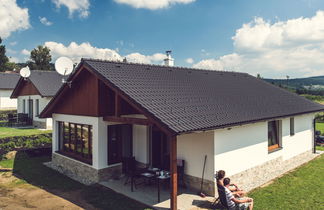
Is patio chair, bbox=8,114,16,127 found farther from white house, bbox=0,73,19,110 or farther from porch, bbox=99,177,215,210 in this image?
porch, bbox=99,177,215,210

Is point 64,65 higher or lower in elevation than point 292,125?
higher

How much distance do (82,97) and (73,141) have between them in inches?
107

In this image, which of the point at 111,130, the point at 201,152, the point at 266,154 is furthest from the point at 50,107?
the point at 266,154

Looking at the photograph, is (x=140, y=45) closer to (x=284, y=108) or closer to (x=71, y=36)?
(x=71, y=36)

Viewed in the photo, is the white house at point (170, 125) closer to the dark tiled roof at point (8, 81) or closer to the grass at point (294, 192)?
the grass at point (294, 192)

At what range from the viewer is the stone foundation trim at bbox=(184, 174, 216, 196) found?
9.40 m

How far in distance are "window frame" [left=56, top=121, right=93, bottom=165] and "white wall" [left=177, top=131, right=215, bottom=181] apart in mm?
4443

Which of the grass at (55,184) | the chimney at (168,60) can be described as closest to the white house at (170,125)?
the grass at (55,184)

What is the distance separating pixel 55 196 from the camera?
33.7 feet

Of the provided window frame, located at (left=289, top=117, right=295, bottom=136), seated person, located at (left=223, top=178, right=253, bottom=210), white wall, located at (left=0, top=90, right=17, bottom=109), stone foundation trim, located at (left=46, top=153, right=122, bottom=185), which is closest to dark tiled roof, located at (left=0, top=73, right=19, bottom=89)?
white wall, located at (left=0, top=90, right=17, bottom=109)

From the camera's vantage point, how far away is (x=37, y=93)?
85.1ft

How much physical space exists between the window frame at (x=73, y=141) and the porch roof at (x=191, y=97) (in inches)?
128

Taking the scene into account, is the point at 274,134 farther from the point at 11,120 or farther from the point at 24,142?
the point at 11,120

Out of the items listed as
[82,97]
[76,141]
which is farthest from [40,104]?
[82,97]
